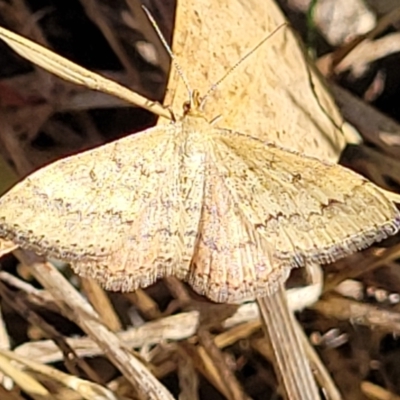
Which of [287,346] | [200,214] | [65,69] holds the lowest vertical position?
[287,346]

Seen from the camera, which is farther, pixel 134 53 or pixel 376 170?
pixel 134 53

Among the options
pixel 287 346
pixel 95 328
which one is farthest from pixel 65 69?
pixel 287 346

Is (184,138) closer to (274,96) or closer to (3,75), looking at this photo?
(274,96)

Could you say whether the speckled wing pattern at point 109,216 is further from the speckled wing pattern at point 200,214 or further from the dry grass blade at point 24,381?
the dry grass blade at point 24,381

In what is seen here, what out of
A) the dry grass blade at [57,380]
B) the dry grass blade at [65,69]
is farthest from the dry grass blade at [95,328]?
the dry grass blade at [65,69]

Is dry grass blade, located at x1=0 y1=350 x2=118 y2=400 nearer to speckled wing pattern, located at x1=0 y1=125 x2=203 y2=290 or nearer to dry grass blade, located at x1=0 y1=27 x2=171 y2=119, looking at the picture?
speckled wing pattern, located at x1=0 y1=125 x2=203 y2=290

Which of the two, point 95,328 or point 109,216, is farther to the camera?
point 95,328

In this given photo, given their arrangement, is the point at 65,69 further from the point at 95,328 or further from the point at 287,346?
the point at 287,346

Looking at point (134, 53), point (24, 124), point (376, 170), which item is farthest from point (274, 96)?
point (24, 124)
